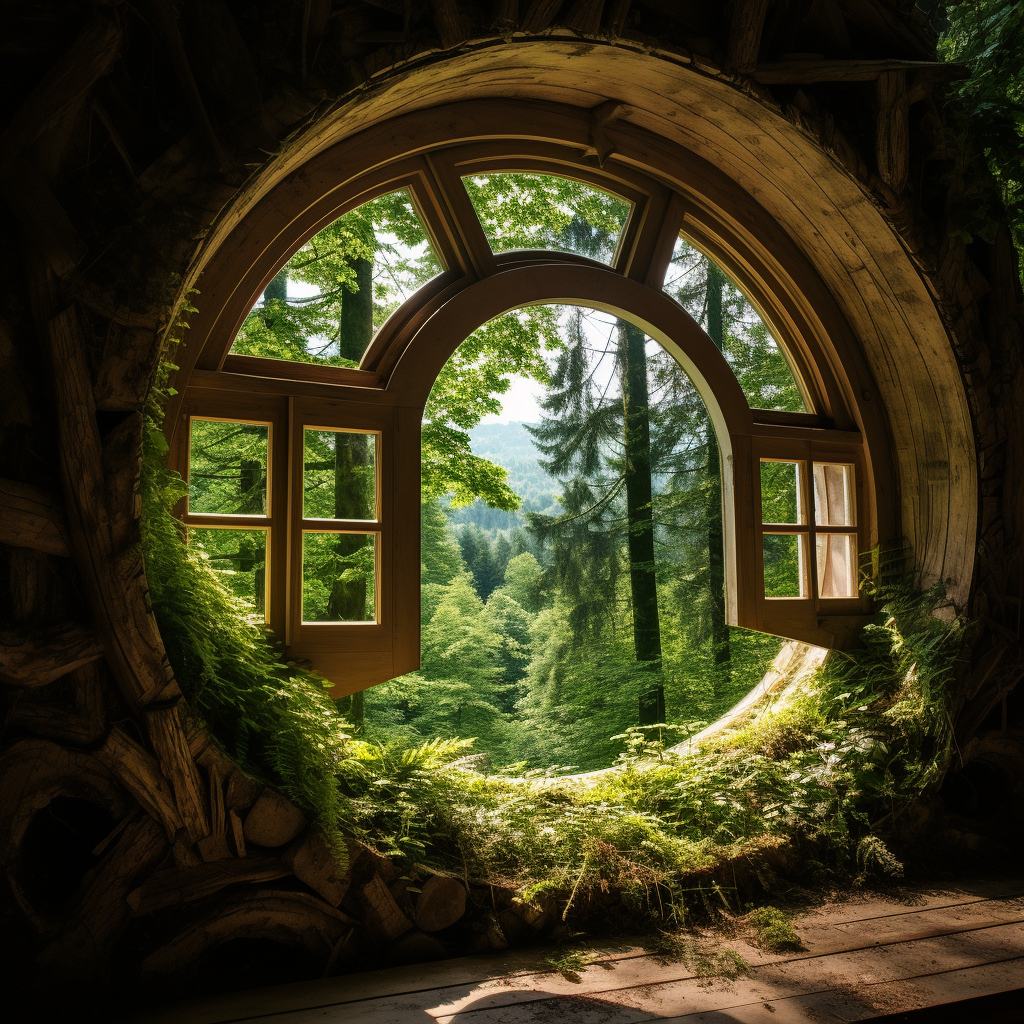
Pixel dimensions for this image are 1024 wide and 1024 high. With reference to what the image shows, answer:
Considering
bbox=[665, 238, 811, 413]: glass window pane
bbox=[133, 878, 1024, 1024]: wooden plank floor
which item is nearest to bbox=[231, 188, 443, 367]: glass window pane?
bbox=[665, 238, 811, 413]: glass window pane

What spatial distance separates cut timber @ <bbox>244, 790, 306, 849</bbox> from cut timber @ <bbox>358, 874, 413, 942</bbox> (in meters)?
0.27

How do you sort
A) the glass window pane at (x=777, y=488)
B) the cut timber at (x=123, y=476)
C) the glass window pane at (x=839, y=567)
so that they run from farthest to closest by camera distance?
the glass window pane at (x=777, y=488) < the glass window pane at (x=839, y=567) < the cut timber at (x=123, y=476)

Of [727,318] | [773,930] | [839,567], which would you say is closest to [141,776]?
[773,930]

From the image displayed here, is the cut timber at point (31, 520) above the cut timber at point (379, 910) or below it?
above

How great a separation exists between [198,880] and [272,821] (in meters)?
0.22

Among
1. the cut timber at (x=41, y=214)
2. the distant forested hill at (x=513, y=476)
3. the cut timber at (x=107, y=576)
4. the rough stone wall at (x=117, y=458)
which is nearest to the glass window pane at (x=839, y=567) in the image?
the rough stone wall at (x=117, y=458)

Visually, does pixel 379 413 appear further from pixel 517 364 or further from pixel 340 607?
pixel 517 364

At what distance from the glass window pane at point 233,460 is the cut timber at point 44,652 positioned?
4.74 meters

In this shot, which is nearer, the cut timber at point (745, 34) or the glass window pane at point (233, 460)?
the cut timber at point (745, 34)

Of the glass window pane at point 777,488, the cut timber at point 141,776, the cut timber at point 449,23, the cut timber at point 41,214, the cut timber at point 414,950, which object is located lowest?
the cut timber at point 414,950

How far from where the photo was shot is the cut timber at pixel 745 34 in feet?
9.21

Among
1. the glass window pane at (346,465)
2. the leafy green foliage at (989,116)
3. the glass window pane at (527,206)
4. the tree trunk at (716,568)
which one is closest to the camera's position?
the leafy green foliage at (989,116)

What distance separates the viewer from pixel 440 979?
209 centimetres

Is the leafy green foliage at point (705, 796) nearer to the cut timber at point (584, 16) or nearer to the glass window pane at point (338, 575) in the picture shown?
the cut timber at point (584, 16)
